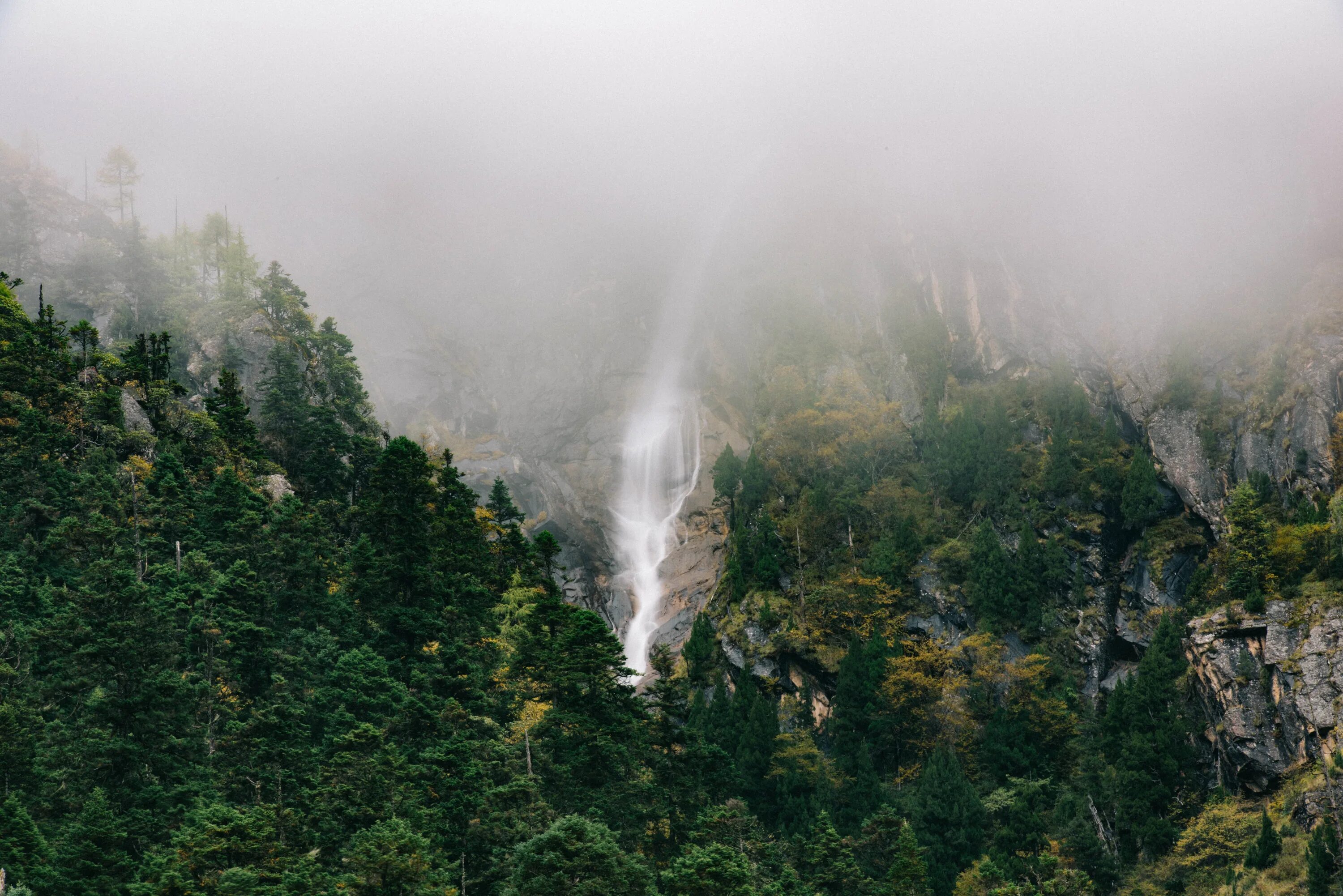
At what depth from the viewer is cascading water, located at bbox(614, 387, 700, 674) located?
10112 cm

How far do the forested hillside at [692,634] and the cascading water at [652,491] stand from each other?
9.04 m

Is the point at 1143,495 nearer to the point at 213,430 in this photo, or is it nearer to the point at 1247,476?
the point at 1247,476

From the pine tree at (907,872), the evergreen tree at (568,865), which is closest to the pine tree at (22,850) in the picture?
the evergreen tree at (568,865)

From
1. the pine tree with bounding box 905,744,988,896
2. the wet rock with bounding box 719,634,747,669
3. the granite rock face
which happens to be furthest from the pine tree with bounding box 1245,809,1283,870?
the wet rock with bounding box 719,634,747,669

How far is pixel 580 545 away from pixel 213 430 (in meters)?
48.4

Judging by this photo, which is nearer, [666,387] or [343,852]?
[343,852]

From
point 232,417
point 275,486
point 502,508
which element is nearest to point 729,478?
point 502,508

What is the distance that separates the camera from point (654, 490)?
114m

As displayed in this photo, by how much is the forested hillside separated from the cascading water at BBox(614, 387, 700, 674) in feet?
29.7

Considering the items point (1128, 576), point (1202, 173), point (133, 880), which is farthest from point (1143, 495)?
point (133, 880)

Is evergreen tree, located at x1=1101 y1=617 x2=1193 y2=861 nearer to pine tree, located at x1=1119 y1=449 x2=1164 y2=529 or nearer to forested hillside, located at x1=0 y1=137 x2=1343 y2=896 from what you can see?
forested hillside, located at x1=0 y1=137 x2=1343 y2=896

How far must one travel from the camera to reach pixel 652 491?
374ft

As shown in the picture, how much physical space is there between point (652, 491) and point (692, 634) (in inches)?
1374

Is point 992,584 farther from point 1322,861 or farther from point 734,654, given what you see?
point 1322,861
